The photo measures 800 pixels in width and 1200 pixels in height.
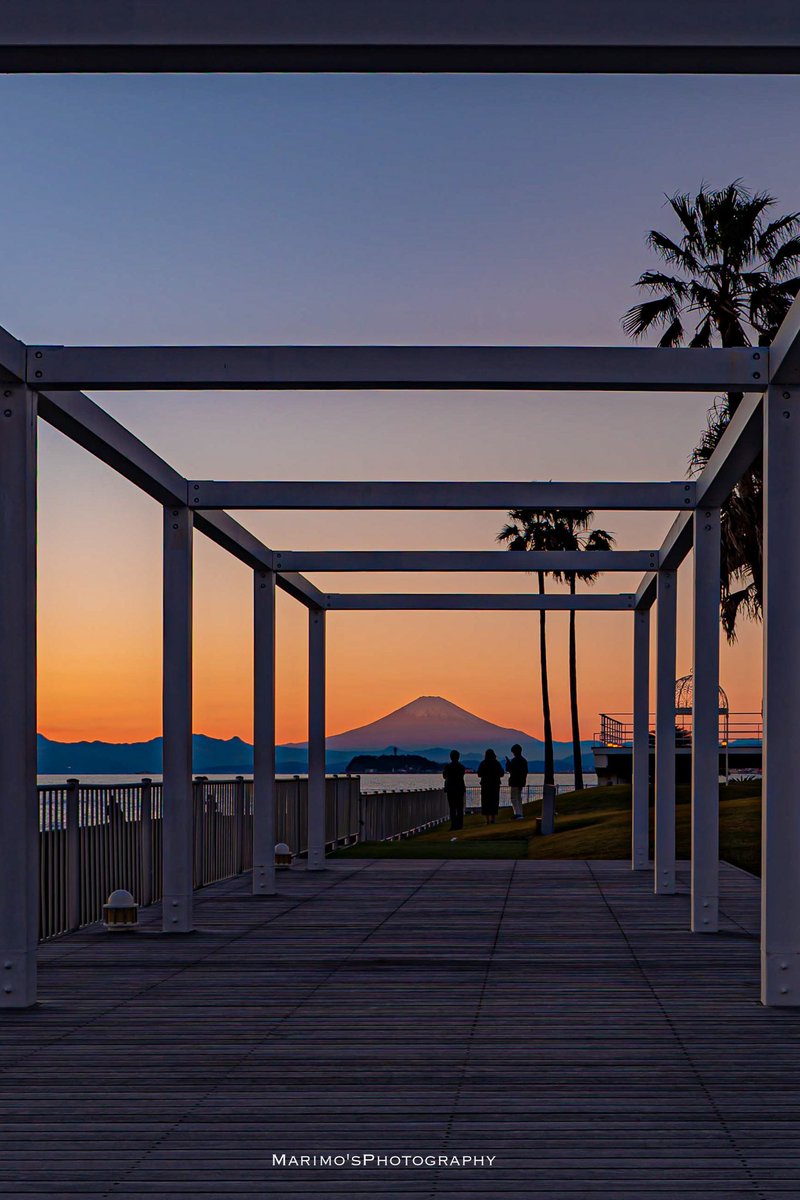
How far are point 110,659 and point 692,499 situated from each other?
11.0 meters

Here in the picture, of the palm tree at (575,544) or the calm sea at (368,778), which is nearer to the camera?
the calm sea at (368,778)

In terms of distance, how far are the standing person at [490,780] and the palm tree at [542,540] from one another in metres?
19.3

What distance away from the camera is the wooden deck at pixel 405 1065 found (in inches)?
192

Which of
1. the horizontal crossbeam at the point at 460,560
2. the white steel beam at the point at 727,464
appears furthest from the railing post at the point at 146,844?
the white steel beam at the point at 727,464

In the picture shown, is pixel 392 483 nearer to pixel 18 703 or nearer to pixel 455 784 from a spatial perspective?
pixel 18 703

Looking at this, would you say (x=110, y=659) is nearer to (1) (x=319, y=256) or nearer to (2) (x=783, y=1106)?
(1) (x=319, y=256)

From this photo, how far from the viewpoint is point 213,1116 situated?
5.62 meters

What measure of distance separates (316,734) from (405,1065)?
39.8 feet

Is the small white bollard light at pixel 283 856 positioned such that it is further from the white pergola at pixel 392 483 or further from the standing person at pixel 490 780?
the standing person at pixel 490 780

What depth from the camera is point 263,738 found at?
589 inches

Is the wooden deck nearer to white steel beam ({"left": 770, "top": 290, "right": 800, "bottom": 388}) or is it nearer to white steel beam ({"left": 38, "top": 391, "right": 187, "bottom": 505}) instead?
white steel beam ({"left": 38, "top": 391, "right": 187, "bottom": 505})

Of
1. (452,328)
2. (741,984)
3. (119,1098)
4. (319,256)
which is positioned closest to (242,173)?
(319,256)

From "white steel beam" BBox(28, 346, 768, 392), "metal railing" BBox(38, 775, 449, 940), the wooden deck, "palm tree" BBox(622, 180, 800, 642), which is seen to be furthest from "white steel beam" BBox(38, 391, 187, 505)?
"palm tree" BBox(622, 180, 800, 642)

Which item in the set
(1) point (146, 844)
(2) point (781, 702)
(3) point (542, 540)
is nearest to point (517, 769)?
(1) point (146, 844)
